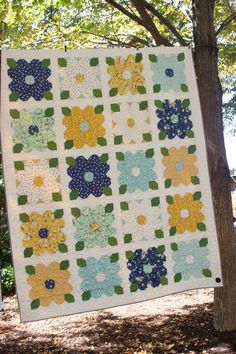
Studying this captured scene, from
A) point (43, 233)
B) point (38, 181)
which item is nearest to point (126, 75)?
point (38, 181)

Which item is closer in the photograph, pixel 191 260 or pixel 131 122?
pixel 131 122

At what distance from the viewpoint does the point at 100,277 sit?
2982 mm

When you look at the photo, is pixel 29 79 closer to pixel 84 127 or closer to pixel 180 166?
pixel 84 127

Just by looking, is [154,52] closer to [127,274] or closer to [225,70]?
[127,274]

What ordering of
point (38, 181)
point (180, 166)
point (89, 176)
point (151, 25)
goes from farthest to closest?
point (151, 25) → point (180, 166) → point (89, 176) → point (38, 181)

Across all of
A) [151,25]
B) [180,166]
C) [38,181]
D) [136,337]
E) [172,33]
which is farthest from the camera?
[172,33]

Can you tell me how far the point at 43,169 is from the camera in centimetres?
289

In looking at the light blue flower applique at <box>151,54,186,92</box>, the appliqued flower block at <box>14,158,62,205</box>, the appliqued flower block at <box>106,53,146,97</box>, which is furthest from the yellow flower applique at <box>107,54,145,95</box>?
the appliqued flower block at <box>14,158,62,205</box>

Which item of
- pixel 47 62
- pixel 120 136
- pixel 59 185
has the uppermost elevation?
pixel 47 62

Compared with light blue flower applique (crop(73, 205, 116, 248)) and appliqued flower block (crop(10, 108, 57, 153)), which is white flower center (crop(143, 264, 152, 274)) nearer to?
light blue flower applique (crop(73, 205, 116, 248))

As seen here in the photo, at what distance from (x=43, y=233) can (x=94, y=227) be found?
0.32m

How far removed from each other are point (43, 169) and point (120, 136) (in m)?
0.54

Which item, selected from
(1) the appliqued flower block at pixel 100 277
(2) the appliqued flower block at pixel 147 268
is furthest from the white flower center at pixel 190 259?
(1) the appliqued flower block at pixel 100 277

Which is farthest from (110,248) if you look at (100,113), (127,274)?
(100,113)
